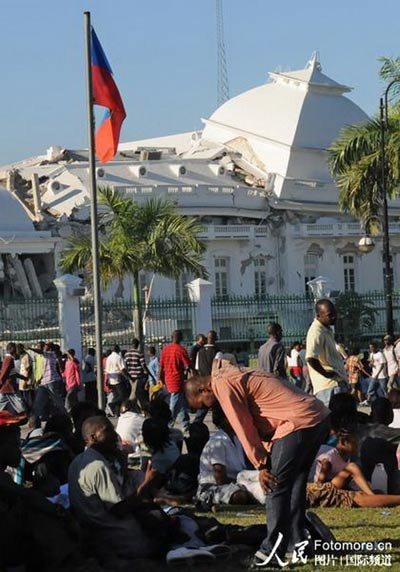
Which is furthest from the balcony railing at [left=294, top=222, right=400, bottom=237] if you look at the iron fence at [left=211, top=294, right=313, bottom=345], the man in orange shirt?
the man in orange shirt

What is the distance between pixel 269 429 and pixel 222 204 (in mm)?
40813

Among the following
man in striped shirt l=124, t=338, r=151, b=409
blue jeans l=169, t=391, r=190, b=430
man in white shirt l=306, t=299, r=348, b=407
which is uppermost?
man in white shirt l=306, t=299, r=348, b=407

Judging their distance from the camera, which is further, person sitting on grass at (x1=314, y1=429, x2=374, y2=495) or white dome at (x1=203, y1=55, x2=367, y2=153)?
white dome at (x1=203, y1=55, x2=367, y2=153)

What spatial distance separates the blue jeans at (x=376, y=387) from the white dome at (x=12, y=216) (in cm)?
2326

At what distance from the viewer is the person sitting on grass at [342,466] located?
35.1 feet

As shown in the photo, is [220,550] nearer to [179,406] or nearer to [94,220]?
[94,220]

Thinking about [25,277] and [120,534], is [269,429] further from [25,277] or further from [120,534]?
[25,277]

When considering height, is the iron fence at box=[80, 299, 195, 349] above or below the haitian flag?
below

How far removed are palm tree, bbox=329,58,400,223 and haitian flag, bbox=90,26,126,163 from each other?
14.5 m

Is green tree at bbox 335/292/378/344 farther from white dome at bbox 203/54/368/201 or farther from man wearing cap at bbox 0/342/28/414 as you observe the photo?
white dome at bbox 203/54/368/201

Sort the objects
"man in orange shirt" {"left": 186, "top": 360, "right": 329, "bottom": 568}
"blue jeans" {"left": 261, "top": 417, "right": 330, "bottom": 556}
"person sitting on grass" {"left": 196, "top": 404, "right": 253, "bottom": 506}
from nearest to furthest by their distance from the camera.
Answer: "man in orange shirt" {"left": 186, "top": 360, "right": 329, "bottom": 568}, "blue jeans" {"left": 261, "top": 417, "right": 330, "bottom": 556}, "person sitting on grass" {"left": 196, "top": 404, "right": 253, "bottom": 506}

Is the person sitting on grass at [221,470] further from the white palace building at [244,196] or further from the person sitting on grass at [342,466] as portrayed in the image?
the white palace building at [244,196]

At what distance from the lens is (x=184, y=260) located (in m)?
33.0

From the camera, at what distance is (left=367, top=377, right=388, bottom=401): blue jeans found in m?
23.8
